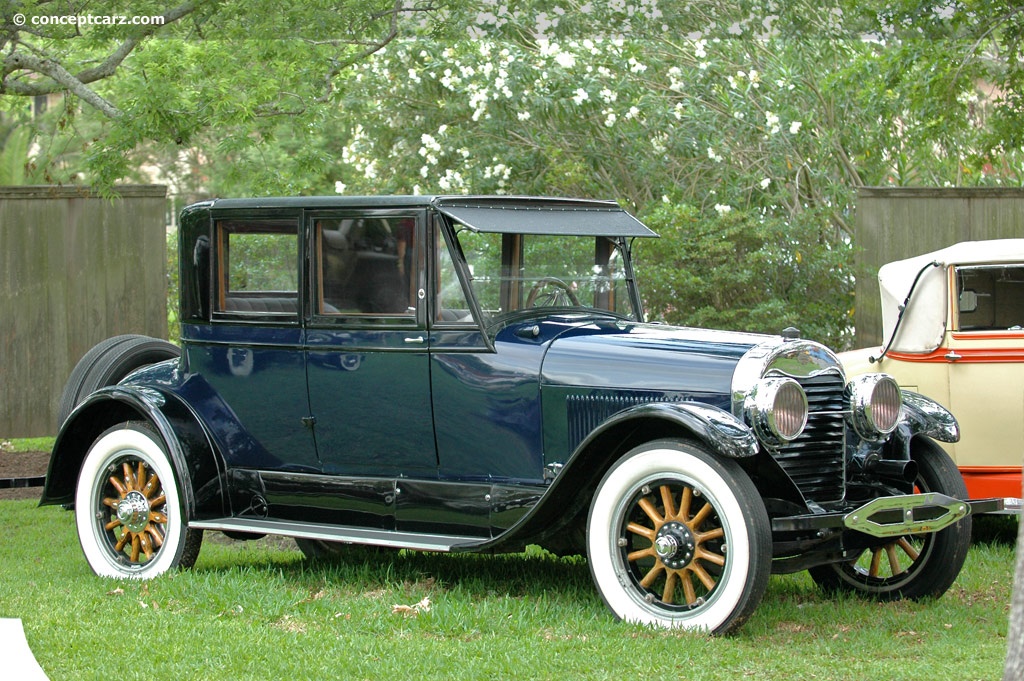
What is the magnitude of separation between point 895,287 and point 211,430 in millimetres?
4141

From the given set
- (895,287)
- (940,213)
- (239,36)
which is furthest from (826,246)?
(239,36)

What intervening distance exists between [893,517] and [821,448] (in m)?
0.53

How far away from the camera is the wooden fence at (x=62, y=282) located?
11.2m

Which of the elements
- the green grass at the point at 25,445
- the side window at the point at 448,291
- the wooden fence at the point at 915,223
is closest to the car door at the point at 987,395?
the side window at the point at 448,291

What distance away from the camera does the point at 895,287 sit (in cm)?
791

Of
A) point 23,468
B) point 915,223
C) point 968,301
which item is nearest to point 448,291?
point 968,301

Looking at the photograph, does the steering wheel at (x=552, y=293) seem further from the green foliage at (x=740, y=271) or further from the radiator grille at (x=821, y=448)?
the green foliage at (x=740, y=271)

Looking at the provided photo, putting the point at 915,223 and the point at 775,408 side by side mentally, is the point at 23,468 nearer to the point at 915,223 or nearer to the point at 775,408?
the point at 775,408

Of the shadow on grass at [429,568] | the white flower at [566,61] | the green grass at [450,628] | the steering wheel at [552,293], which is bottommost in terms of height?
the shadow on grass at [429,568]

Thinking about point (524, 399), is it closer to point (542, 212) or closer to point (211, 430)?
point (542, 212)

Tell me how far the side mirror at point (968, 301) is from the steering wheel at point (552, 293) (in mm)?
2651

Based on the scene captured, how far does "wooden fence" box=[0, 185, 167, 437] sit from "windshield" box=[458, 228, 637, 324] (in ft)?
19.0

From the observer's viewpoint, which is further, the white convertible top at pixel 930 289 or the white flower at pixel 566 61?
the white flower at pixel 566 61

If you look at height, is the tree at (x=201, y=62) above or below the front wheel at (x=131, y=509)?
above
